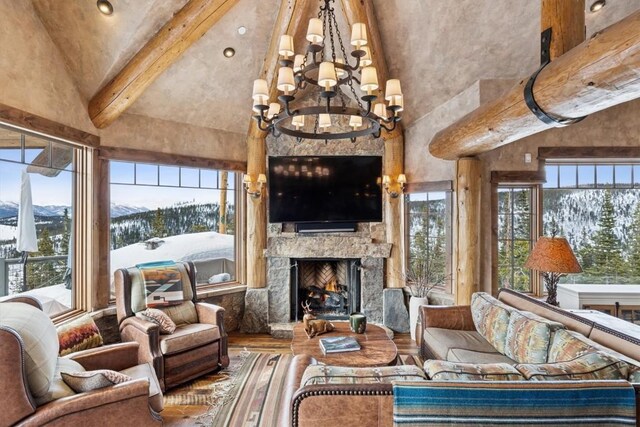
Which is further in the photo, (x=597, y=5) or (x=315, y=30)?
(x=597, y=5)

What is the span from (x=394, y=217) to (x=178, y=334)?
3.30m

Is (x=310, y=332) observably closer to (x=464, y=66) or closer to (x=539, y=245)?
(x=539, y=245)

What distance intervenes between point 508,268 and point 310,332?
112 inches

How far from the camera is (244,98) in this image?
4840 millimetres

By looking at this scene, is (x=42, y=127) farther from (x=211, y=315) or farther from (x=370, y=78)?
(x=370, y=78)

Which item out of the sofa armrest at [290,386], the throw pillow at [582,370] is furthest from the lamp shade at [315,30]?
the throw pillow at [582,370]

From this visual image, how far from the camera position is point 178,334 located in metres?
3.40

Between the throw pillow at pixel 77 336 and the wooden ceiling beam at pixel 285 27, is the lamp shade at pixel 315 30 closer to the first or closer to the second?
the wooden ceiling beam at pixel 285 27

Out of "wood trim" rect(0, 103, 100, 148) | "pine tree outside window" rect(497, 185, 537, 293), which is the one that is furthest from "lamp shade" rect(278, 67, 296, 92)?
"pine tree outside window" rect(497, 185, 537, 293)

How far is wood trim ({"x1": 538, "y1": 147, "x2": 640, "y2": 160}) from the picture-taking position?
4.16 metres

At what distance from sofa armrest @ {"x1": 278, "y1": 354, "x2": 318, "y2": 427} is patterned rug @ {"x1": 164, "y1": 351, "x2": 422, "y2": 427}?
107 centimetres

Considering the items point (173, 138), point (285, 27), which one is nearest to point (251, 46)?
point (285, 27)

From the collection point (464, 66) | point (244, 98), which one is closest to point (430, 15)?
point (464, 66)

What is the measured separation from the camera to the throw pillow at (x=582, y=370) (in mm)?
1562
